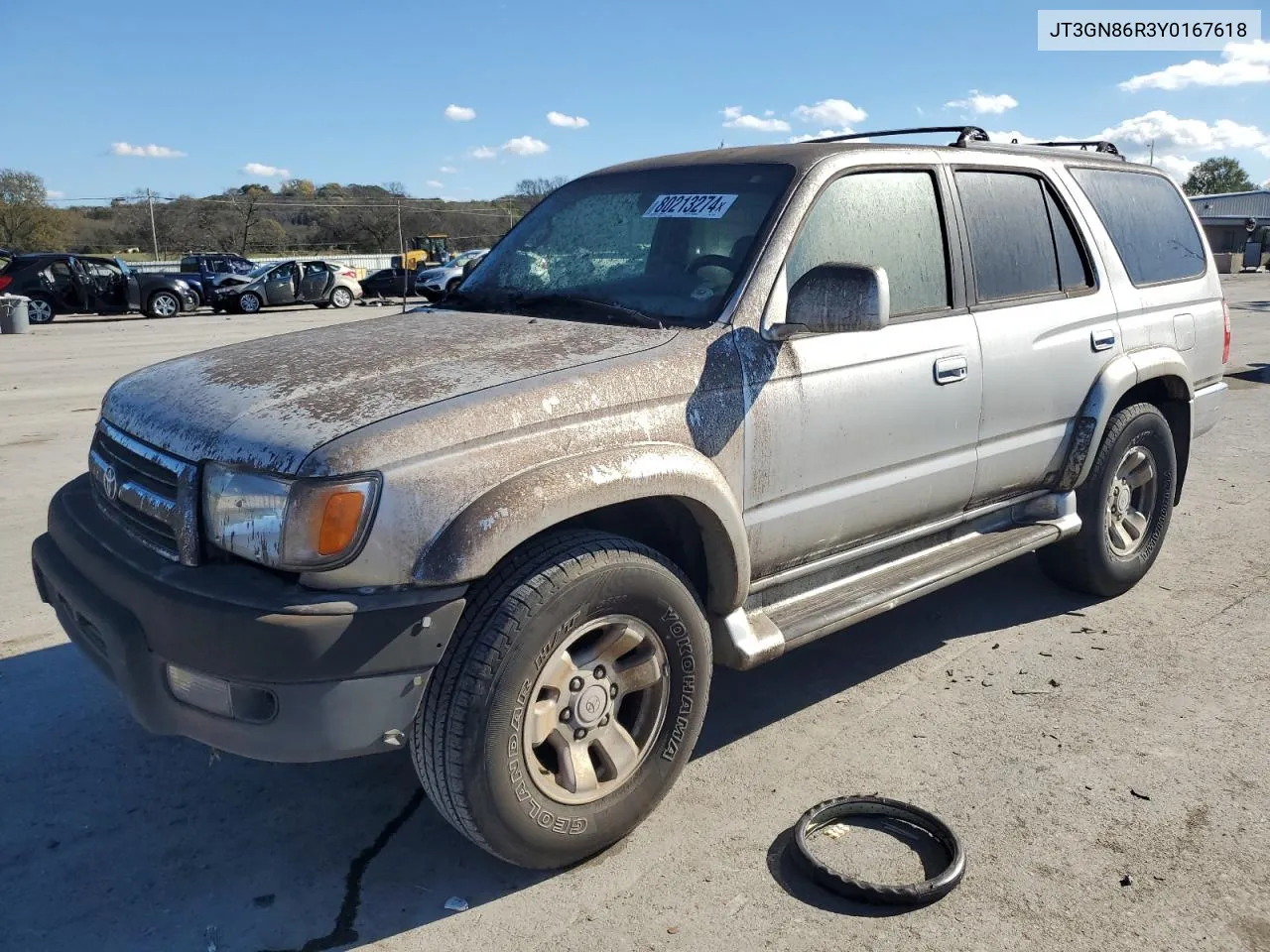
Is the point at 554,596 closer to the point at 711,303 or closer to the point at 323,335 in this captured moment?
the point at 711,303

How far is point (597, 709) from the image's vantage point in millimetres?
2904

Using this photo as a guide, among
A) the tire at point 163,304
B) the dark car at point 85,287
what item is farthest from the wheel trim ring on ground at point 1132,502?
the tire at point 163,304

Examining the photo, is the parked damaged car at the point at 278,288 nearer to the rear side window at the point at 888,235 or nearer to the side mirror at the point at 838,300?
the rear side window at the point at 888,235

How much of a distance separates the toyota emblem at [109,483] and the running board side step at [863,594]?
1.79 meters

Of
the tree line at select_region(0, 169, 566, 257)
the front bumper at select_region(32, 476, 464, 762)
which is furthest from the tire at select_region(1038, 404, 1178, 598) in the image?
the tree line at select_region(0, 169, 566, 257)

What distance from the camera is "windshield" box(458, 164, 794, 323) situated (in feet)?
11.2

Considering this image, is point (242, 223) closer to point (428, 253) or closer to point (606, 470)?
point (428, 253)

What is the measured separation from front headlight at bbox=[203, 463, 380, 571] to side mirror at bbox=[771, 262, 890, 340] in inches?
55.9

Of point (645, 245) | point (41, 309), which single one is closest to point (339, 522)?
point (645, 245)

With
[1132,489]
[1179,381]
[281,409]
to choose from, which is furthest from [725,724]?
[1179,381]

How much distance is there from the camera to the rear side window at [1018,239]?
13.4 ft

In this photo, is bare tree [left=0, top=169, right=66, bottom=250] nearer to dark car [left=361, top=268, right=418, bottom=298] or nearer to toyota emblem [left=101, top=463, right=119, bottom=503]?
dark car [left=361, top=268, right=418, bottom=298]

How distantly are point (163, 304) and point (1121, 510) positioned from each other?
2475cm

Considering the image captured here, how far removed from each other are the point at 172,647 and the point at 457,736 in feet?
2.33
